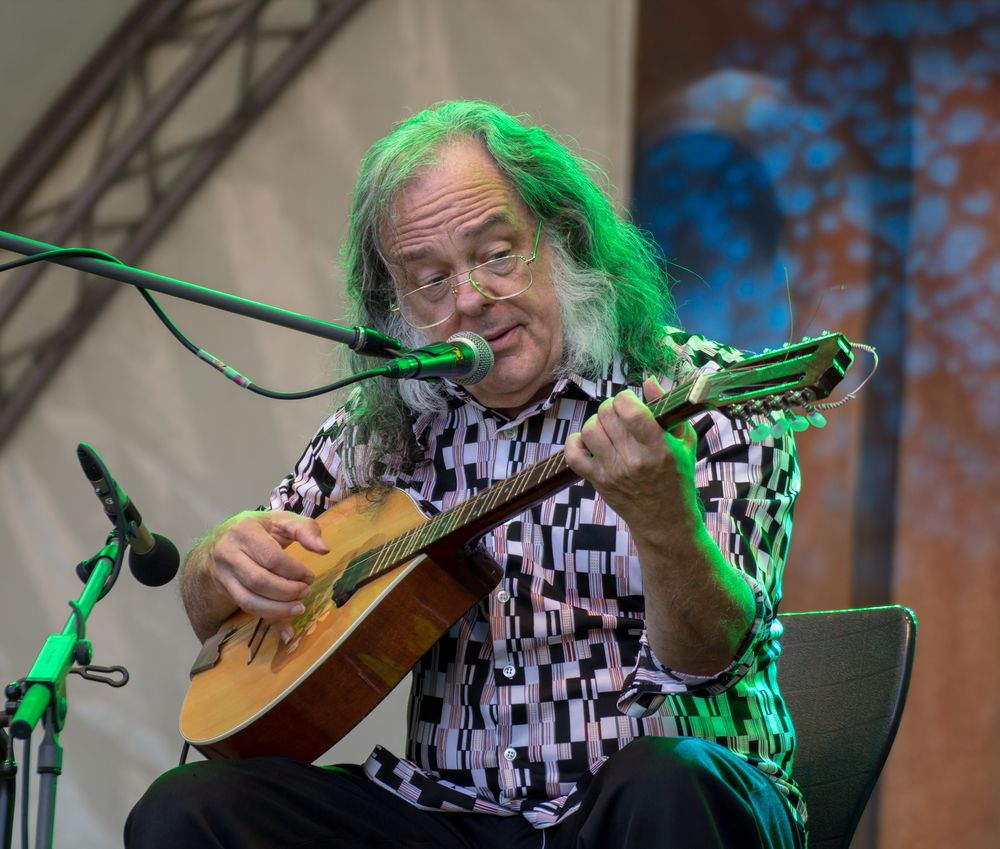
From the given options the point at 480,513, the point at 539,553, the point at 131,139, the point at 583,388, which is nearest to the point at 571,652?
the point at 539,553

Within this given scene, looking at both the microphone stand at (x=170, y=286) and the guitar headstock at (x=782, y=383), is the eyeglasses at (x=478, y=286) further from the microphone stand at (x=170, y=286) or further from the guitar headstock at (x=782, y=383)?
the guitar headstock at (x=782, y=383)

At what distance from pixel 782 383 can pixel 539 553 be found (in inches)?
28.2

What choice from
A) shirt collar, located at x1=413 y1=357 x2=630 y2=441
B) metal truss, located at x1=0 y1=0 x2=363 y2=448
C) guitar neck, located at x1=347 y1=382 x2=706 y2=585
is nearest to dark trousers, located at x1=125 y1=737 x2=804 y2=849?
guitar neck, located at x1=347 y1=382 x2=706 y2=585

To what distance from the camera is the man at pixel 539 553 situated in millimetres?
1686

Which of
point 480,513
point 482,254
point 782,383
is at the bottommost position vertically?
point 480,513

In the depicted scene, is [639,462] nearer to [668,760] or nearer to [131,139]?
[668,760]

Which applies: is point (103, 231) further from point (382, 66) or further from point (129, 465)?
point (382, 66)

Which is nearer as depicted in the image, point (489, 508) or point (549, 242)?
point (489, 508)

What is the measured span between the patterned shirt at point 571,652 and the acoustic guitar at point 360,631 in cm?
11

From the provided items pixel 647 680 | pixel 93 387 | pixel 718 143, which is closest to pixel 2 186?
pixel 93 387

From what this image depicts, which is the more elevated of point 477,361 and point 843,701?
point 477,361

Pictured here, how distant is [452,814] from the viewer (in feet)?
6.79

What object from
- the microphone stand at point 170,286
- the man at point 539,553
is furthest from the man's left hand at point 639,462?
the microphone stand at point 170,286

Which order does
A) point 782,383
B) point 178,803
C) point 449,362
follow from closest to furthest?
1. point 782,383
2. point 449,362
3. point 178,803
